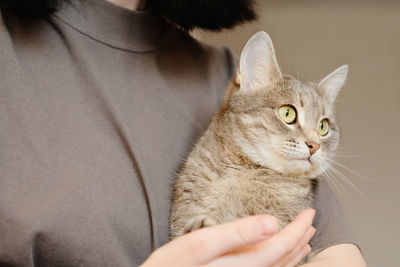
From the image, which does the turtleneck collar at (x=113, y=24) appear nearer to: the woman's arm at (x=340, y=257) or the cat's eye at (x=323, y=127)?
the cat's eye at (x=323, y=127)

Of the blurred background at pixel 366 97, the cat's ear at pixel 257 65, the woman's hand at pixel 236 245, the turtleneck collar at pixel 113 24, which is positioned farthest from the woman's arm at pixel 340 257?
the blurred background at pixel 366 97

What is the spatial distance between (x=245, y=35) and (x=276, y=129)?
6.82 feet

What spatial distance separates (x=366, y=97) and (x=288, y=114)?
2.01m

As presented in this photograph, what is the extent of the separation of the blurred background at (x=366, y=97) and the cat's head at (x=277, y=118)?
1657mm

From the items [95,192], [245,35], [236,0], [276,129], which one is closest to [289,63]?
[245,35]

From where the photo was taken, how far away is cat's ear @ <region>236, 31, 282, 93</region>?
1.08 m

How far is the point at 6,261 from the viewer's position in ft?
2.38

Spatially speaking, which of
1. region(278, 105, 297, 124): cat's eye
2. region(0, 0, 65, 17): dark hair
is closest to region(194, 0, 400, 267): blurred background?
region(278, 105, 297, 124): cat's eye

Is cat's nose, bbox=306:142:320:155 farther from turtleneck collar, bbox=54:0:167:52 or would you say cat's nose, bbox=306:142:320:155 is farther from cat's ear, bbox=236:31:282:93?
turtleneck collar, bbox=54:0:167:52

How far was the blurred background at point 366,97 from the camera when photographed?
2.75 meters

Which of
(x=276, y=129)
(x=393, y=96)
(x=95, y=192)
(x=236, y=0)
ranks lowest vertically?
(x=393, y=96)

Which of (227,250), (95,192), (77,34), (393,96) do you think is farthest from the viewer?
(393,96)

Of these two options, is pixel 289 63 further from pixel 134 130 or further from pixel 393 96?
pixel 134 130

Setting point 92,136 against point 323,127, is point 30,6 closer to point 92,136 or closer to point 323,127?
point 92,136
